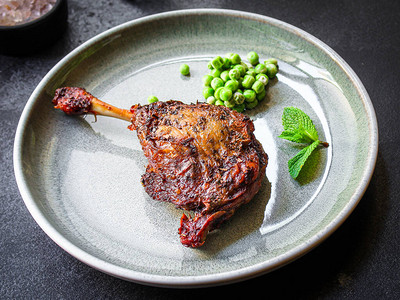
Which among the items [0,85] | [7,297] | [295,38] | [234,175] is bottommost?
[7,297]

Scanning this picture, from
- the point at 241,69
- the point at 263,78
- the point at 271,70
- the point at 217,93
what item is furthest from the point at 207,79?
the point at 271,70

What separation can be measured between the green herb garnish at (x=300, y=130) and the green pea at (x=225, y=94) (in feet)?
1.81

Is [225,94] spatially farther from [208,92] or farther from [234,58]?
[234,58]

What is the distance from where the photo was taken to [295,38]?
4574 mm

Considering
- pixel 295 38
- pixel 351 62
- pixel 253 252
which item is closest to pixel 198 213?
pixel 253 252

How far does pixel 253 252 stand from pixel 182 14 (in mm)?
2789

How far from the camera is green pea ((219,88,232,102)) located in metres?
4.15

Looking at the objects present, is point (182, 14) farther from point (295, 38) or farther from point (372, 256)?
point (372, 256)

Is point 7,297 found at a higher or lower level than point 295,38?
lower

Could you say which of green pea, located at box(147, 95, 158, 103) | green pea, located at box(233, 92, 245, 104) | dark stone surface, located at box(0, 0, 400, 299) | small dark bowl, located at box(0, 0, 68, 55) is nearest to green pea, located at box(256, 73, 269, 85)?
green pea, located at box(233, 92, 245, 104)

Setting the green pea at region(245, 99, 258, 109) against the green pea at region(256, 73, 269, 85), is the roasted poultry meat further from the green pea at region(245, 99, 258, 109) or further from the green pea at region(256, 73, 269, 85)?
the green pea at region(256, 73, 269, 85)

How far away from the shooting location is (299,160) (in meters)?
3.81

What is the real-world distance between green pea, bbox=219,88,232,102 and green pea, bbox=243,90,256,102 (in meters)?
0.15

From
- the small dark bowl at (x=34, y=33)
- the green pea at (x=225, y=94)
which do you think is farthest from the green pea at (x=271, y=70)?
the small dark bowl at (x=34, y=33)
